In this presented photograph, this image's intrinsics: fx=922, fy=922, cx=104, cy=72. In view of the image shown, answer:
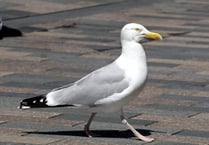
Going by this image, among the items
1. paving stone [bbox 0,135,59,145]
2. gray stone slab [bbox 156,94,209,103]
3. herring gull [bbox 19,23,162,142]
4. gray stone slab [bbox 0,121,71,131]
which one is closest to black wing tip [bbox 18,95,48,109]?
herring gull [bbox 19,23,162,142]

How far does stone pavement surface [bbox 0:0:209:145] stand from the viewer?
25.5ft

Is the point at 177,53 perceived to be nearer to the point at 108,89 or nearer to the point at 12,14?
the point at 12,14

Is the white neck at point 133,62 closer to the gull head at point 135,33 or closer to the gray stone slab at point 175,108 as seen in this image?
the gull head at point 135,33

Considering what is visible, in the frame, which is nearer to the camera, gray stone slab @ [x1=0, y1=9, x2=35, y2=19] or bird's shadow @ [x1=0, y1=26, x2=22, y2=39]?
bird's shadow @ [x1=0, y1=26, x2=22, y2=39]

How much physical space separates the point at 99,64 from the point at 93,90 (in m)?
4.09

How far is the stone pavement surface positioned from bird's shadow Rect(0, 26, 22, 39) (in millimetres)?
15

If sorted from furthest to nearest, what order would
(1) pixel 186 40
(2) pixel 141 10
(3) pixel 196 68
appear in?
(2) pixel 141 10 → (1) pixel 186 40 → (3) pixel 196 68

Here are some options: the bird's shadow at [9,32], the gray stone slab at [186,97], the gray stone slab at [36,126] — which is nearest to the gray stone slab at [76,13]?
the bird's shadow at [9,32]

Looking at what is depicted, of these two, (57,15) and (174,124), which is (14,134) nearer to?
(174,124)

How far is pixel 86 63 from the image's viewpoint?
11.5 meters

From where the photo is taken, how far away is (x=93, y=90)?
7.33m

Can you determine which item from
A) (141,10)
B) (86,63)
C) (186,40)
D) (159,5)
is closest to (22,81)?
(86,63)

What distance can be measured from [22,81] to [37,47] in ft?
8.86

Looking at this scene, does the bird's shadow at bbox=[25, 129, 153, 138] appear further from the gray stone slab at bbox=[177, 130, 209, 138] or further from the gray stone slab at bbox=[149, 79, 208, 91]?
the gray stone slab at bbox=[149, 79, 208, 91]
